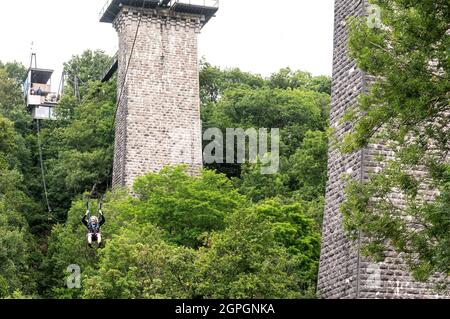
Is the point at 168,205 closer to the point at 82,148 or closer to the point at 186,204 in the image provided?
the point at 186,204

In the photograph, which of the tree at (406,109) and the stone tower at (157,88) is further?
the stone tower at (157,88)

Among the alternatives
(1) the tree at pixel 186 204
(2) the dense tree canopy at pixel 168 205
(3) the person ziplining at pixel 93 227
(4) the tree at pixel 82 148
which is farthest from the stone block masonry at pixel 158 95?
(3) the person ziplining at pixel 93 227

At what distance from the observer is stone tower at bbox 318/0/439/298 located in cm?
2819

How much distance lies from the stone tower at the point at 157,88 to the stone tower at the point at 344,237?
21.6 metres

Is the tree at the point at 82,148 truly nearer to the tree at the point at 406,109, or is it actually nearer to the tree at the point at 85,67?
the tree at the point at 85,67

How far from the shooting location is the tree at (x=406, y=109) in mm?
22516

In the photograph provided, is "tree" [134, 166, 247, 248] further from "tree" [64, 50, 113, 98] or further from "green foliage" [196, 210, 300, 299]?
"tree" [64, 50, 113, 98]

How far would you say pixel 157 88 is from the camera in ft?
177

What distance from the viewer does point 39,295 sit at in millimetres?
47062

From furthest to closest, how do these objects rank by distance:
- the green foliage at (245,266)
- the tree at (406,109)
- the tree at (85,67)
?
the tree at (85,67)
the green foliage at (245,266)
the tree at (406,109)

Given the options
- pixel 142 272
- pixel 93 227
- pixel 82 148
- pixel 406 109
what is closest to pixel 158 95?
pixel 82 148

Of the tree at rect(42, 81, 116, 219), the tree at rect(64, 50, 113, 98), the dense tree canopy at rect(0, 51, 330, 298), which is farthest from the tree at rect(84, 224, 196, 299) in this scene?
the tree at rect(64, 50, 113, 98)
